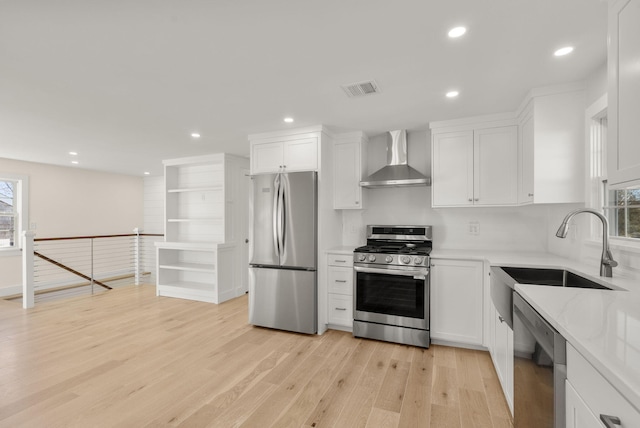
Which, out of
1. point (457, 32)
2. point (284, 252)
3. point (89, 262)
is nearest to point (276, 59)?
point (457, 32)

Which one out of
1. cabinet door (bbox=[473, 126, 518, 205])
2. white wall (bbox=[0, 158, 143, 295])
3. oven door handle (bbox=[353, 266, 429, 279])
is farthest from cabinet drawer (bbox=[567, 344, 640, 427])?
white wall (bbox=[0, 158, 143, 295])

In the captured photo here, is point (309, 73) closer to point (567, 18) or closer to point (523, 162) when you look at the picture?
point (567, 18)

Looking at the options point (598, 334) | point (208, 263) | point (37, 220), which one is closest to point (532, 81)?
point (598, 334)

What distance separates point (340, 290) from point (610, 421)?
281 centimetres

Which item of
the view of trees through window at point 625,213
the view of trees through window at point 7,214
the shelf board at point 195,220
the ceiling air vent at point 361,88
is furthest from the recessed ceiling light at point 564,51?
the view of trees through window at point 7,214

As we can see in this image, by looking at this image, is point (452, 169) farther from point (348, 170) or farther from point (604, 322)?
point (604, 322)

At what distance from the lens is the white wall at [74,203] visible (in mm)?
5371

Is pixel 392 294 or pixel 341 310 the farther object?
pixel 341 310

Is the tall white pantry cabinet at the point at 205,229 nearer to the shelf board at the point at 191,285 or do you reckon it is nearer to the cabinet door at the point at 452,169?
the shelf board at the point at 191,285

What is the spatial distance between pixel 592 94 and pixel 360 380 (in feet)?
9.22

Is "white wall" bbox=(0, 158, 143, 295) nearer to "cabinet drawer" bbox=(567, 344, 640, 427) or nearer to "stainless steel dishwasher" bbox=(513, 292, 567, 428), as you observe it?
"stainless steel dishwasher" bbox=(513, 292, 567, 428)

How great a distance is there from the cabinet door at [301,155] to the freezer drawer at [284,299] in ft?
3.97

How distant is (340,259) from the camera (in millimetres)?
3471

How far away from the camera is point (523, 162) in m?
2.79
